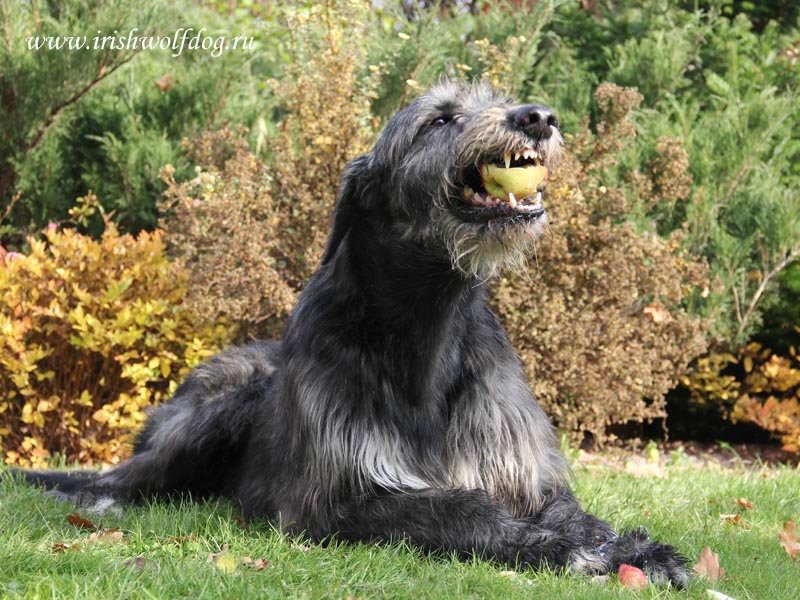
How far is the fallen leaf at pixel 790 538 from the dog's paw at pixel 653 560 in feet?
2.50

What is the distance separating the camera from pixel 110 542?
366 centimetres

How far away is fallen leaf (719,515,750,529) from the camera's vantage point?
4.51 m

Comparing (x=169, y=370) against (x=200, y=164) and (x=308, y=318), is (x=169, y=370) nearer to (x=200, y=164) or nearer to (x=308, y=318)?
(x=200, y=164)

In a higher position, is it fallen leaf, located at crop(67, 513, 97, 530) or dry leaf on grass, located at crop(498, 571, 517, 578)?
dry leaf on grass, located at crop(498, 571, 517, 578)

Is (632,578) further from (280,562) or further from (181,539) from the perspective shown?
(181,539)

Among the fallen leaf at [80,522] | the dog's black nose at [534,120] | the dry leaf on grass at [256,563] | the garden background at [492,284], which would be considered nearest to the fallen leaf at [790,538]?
the garden background at [492,284]

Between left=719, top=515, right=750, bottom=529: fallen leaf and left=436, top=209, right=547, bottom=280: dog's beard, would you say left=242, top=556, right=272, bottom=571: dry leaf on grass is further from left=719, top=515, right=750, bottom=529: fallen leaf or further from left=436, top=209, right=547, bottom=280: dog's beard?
left=719, top=515, right=750, bottom=529: fallen leaf

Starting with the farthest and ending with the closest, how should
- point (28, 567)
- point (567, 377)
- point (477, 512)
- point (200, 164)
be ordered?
point (200, 164) < point (567, 377) < point (477, 512) < point (28, 567)

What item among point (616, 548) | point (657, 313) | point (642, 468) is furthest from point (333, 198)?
point (616, 548)

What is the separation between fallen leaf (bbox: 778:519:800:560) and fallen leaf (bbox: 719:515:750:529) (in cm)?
19

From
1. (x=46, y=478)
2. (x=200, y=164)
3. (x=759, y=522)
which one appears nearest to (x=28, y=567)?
(x=46, y=478)


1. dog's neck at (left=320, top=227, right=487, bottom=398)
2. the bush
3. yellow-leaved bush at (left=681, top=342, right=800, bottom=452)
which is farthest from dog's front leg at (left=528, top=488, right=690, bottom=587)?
the bush

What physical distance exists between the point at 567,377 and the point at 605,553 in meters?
3.12

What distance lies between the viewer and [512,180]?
140 inches
